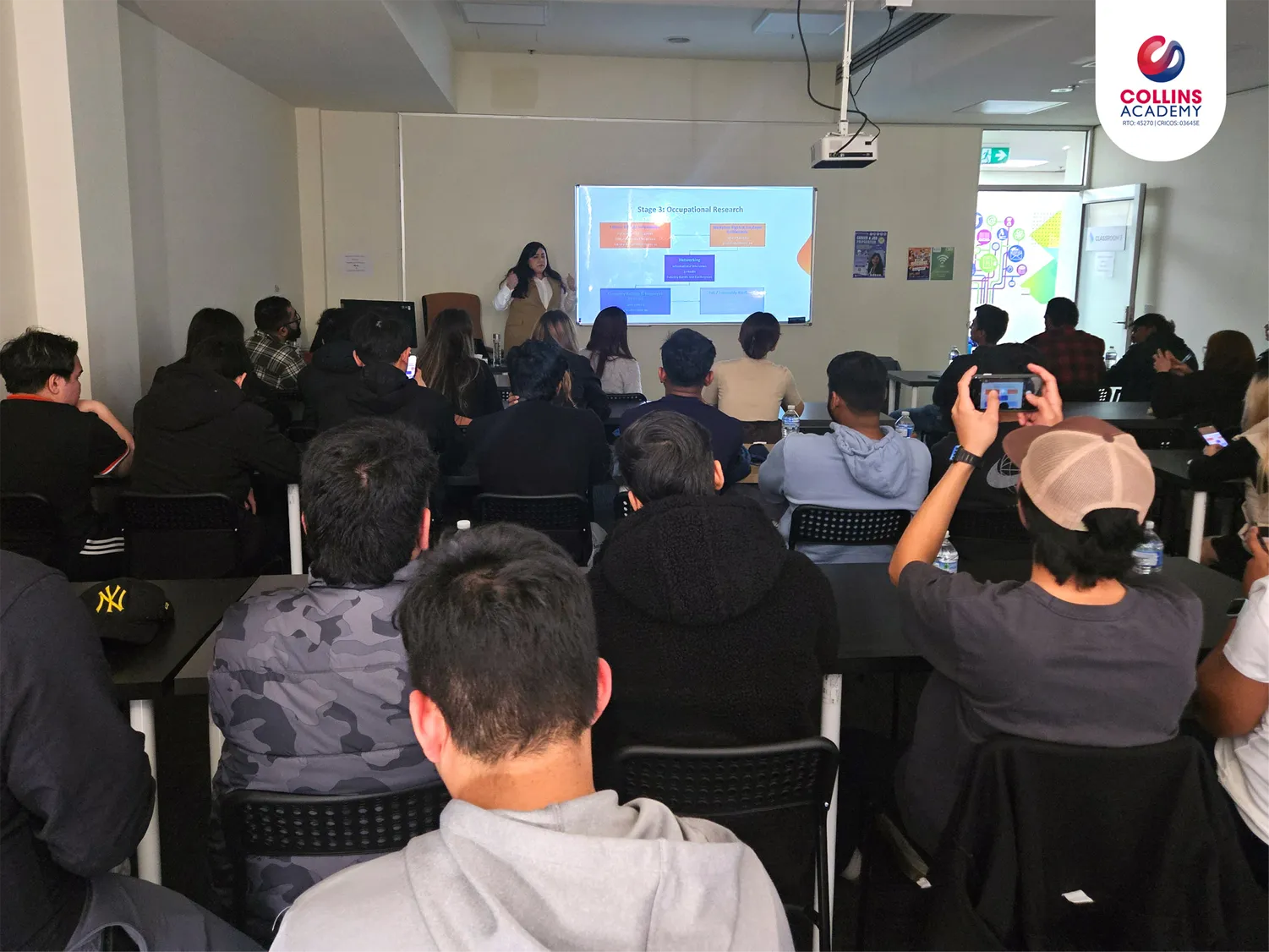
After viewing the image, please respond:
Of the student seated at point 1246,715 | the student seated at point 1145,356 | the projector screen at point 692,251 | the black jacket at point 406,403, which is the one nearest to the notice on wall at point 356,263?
the projector screen at point 692,251

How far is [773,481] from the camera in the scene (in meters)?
3.22

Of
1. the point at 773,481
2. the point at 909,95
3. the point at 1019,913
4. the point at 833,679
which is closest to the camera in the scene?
the point at 1019,913

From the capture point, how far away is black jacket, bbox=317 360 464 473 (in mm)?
3852

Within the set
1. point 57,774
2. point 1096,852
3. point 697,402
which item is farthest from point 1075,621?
point 697,402

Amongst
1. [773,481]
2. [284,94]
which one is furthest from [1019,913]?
[284,94]

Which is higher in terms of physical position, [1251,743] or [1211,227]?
[1211,227]

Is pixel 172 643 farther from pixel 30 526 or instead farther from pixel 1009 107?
pixel 1009 107

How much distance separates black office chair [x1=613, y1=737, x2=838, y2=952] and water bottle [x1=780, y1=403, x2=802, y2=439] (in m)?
2.55

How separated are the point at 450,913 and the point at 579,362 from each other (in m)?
4.36

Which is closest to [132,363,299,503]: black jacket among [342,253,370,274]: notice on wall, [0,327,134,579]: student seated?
[0,327,134,579]: student seated

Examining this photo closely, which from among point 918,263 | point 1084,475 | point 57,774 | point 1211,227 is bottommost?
point 57,774

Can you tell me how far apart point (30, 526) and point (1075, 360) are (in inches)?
224

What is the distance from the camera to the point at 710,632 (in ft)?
5.72

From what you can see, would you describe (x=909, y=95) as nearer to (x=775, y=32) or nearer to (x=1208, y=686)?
(x=775, y=32)
